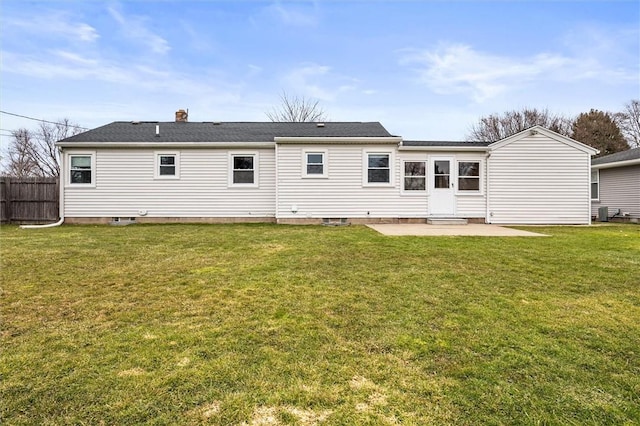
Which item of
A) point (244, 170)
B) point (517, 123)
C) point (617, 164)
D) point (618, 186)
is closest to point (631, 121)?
point (517, 123)

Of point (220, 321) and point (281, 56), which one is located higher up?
point (281, 56)

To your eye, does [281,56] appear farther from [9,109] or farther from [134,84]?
[9,109]

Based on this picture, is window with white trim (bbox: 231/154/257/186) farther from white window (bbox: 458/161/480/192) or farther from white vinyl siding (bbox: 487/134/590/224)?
white vinyl siding (bbox: 487/134/590/224)

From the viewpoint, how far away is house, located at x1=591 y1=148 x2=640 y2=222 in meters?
14.9

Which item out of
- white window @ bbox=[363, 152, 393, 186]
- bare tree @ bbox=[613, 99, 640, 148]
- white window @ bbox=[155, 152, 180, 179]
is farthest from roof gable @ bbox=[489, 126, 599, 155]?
bare tree @ bbox=[613, 99, 640, 148]

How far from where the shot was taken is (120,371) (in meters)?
2.19

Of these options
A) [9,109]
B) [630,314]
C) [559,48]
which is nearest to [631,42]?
[559,48]

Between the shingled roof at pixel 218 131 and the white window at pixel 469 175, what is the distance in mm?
2944

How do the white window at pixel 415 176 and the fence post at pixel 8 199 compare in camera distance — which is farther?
the fence post at pixel 8 199

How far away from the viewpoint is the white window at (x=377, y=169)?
12672 millimetres

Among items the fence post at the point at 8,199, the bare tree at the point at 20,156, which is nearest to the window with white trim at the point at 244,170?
the fence post at the point at 8,199

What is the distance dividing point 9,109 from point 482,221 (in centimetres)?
2870

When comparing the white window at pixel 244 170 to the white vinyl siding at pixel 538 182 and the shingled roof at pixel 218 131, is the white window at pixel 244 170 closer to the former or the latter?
the shingled roof at pixel 218 131

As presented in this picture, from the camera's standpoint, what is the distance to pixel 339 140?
12.5 metres
